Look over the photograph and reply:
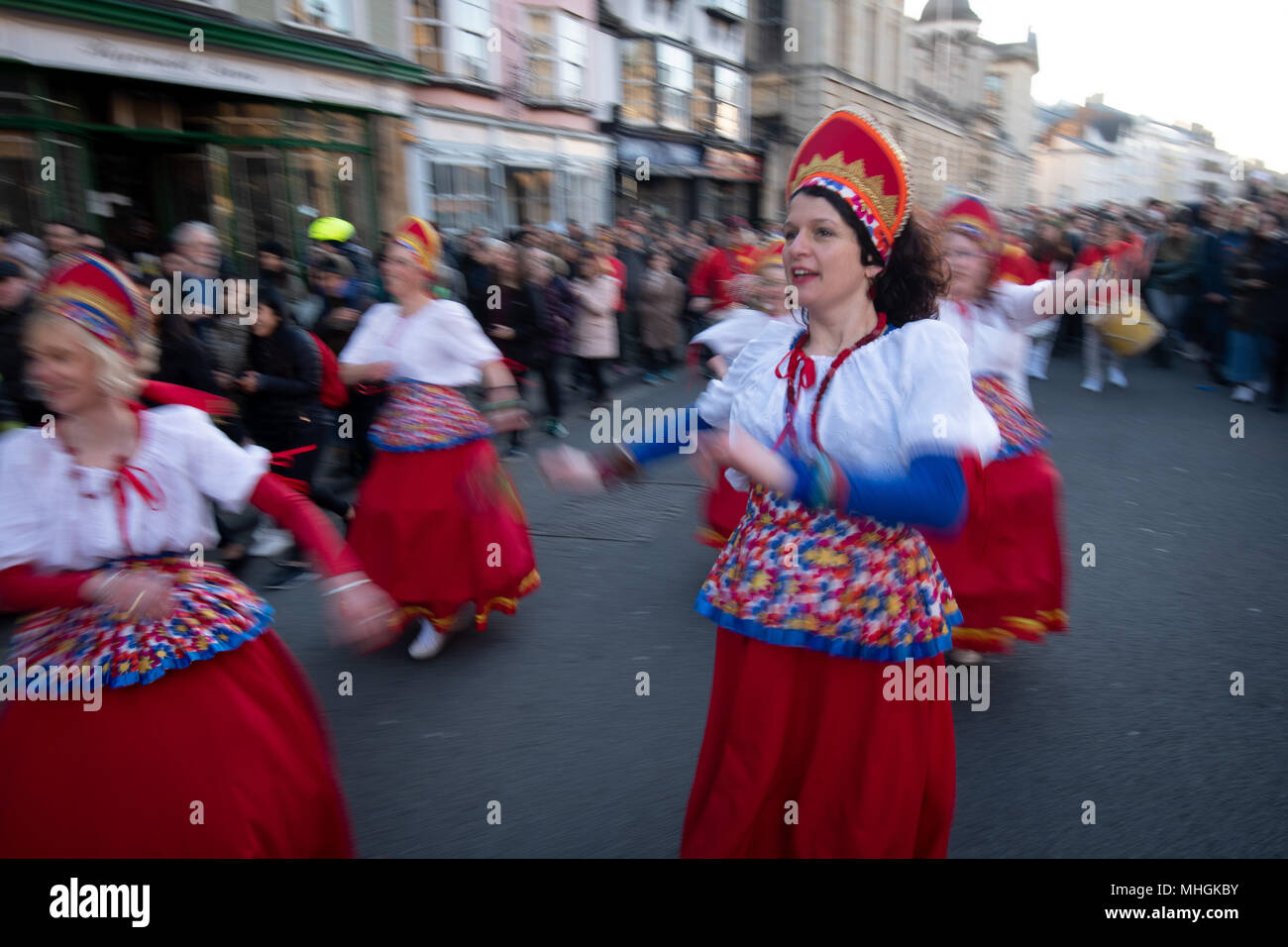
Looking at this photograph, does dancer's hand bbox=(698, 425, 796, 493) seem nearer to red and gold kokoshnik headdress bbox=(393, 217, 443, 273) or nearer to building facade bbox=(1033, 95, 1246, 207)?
red and gold kokoshnik headdress bbox=(393, 217, 443, 273)

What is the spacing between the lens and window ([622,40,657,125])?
2509cm

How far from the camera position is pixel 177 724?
2.11 meters

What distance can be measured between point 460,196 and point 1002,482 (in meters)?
16.5

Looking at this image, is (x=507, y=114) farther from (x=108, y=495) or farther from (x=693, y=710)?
(x=108, y=495)

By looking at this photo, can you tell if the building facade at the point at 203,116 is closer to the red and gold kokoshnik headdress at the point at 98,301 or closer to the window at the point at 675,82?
the red and gold kokoshnik headdress at the point at 98,301

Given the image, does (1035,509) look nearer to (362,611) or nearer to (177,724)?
(362,611)

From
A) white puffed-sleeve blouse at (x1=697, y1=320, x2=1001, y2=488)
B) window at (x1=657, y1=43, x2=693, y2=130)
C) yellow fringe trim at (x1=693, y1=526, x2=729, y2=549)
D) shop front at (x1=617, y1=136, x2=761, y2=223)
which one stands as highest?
window at (x1=657, y1=43, x2=693, y2=130)

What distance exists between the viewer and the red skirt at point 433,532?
14.9 feet

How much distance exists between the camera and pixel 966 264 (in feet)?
14.2

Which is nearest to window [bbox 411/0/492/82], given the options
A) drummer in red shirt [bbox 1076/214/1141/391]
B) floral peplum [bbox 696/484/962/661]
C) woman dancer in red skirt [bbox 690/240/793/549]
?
drummer in red shirt [bbox 1076/214/1141/391]

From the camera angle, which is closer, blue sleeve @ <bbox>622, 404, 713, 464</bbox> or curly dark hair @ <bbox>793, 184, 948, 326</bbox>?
curly dark hair @ <bbox>793, 184, 948, 326</bbox>
